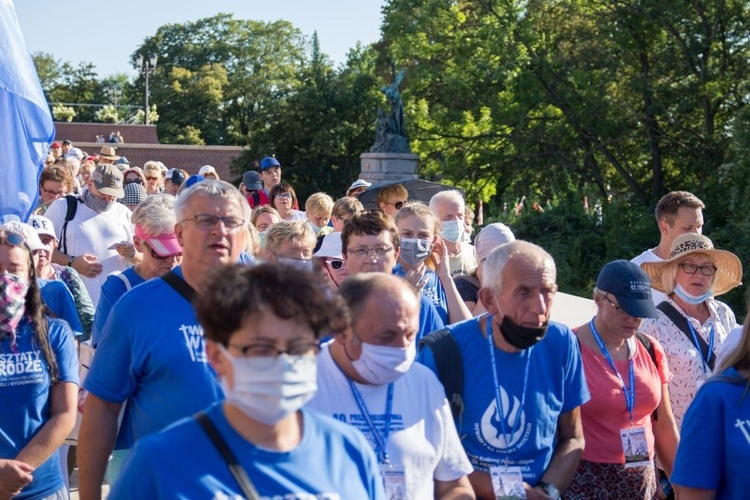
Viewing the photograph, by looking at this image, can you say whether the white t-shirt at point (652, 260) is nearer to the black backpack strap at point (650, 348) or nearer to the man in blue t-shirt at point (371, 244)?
the black backpack strap at point (650, 348)

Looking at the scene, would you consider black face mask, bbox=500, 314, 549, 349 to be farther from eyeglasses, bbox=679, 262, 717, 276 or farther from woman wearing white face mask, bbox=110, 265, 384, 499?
eyeglasses, bbox=679, 262, 717, 276

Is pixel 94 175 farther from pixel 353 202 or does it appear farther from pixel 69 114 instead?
pixel 69 114

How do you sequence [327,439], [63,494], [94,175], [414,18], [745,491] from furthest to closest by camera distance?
[414,18] < [94,175] < [63,494] < [745,491] < [327,439]

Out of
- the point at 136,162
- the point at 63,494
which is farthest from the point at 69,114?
the point at 63,494

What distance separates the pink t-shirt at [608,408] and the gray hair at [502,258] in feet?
2.85

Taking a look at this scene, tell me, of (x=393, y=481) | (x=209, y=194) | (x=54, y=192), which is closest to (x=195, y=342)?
(x=209, y=194)

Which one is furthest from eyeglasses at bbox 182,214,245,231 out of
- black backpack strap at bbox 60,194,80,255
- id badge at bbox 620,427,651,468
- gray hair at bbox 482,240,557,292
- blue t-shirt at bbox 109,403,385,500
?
black backpack strap at bbox 60,194,80,255

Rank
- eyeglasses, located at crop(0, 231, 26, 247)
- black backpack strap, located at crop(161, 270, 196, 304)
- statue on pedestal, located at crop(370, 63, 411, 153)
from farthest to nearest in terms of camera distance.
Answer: statue on pedestal, located at crop(370, 63, 411, 153) < eyeglasses, located at crop(0, 231, 26, 247) < black backpack strap, located at crop(161, 270, 196, 304)

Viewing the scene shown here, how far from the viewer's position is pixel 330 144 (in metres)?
39.8

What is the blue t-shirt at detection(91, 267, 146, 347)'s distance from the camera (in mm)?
4594

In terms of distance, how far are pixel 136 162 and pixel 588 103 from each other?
87.9 feet

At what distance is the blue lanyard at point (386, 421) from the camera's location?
3328 mm

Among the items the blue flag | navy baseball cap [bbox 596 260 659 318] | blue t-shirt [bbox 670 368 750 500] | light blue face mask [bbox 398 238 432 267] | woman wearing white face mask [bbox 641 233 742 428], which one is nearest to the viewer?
blue t-shirt [bbox 670 368 750 500]

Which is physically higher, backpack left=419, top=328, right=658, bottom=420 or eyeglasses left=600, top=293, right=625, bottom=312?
eyeglasses left=600, top=293, right=625, bottom=312
